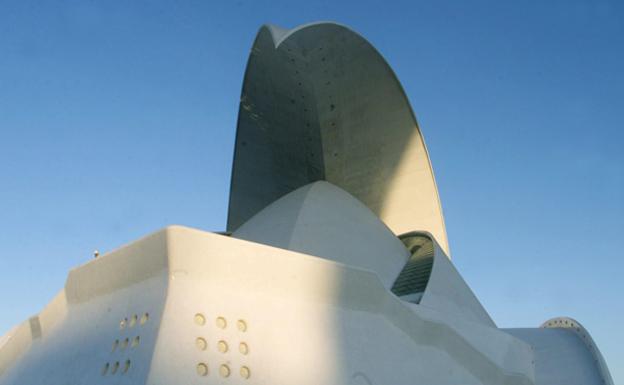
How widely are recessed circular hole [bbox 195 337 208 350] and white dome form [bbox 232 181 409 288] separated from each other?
612 centimetres

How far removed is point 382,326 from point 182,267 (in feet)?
11.5

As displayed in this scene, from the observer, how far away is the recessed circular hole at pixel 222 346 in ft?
24.0

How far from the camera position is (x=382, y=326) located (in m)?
9.46

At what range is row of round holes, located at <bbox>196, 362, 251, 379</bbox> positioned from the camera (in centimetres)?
700

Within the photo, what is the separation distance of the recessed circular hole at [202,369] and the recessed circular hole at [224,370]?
0.20 m

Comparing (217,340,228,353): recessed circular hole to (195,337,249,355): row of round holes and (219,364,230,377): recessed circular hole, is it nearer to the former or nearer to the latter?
(195,337,249,355): row of round holes

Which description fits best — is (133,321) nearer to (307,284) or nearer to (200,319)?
(200,319)

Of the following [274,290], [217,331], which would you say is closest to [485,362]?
[274,290]

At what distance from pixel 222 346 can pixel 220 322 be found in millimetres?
315

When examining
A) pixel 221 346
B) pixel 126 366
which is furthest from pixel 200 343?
pixel 126 366

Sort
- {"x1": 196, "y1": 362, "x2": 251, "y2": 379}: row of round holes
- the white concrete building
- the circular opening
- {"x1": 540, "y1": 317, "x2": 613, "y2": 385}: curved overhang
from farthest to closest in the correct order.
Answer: {"x1": 540, "y1": 317, "x2": 613, "y2": 385}: curved overhang
the white concrete building
{"x1": 196, "y1": 362, "x2": 251, "y2": 379}: row of round holes
the circular opening

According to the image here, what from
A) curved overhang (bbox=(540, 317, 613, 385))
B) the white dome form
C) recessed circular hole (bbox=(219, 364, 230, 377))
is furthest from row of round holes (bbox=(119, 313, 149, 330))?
curved overhang (bbox=(540, 317, 613, 385))

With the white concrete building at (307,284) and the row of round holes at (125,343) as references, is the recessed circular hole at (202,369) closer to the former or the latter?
the white concrete building at (307,284)

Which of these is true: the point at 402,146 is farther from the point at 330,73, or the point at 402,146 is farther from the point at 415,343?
the point at 415,343
